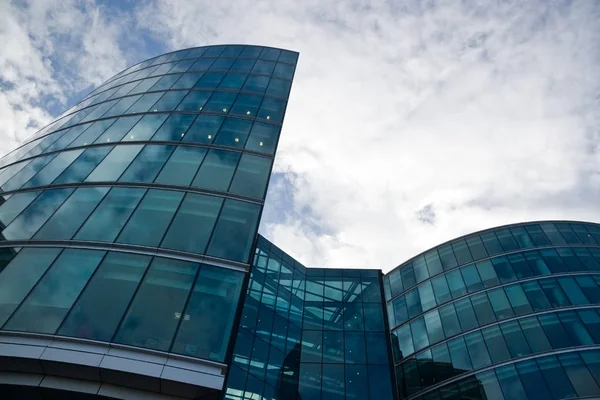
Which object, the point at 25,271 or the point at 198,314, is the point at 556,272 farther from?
the point at 25,271

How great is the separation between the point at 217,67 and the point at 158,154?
11672 mm

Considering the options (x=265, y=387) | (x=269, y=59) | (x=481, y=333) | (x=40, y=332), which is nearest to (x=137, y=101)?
(x=269, y=59)

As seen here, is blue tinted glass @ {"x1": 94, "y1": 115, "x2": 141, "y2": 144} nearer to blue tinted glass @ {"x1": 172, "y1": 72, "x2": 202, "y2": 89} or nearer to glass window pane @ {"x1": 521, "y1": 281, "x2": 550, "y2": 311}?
blue tinted glass @ {"x1": 172, "y1": 72, "x2": 202, "y2": 89}

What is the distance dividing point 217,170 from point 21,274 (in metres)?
8.30

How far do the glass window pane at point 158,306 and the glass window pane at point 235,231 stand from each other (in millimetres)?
1254

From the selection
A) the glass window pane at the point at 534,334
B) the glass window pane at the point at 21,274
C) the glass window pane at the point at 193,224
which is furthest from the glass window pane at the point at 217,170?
the glass window pane at the point at 534,334

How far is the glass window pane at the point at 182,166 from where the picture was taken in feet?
55.6

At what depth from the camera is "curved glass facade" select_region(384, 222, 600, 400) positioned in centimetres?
2198

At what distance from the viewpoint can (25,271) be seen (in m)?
13.2

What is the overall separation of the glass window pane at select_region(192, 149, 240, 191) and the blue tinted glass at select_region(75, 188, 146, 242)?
2562 millimetres

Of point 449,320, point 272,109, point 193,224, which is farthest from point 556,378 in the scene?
point 272,109

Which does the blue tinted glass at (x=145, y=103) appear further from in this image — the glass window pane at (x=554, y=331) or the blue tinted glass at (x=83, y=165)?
the glass window pane at (x=554, y=331)

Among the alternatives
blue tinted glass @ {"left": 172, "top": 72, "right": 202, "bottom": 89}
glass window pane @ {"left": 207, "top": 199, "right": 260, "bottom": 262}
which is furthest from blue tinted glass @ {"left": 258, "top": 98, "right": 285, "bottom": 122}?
glass window pane @ {"left": 207, "top": 199, "right": 260, "bottom": 262}

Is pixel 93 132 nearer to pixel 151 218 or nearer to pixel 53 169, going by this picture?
pixel 53 169
